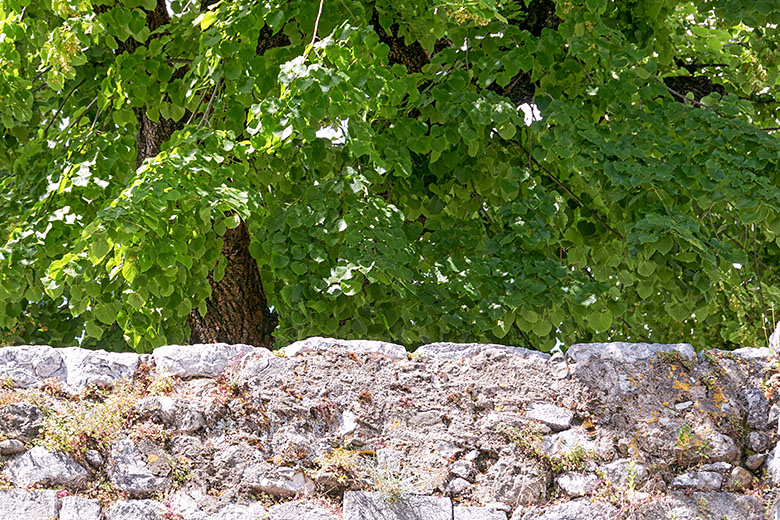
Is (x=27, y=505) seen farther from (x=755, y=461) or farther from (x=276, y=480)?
(x=755, y=461)

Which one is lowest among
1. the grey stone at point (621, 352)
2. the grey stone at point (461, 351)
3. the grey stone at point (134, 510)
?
the grey stone at point (621, 352)

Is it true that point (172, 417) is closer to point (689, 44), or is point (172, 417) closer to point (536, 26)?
point (536, 26)

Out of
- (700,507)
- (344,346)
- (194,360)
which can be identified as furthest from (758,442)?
(194,360)

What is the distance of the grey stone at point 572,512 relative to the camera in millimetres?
3176

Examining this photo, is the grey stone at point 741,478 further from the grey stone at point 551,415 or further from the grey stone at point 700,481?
the grey stone at point 551,415

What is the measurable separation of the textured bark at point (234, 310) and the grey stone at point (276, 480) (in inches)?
102

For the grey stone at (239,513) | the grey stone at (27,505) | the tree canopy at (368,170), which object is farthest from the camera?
the tree canopy at (368,170)

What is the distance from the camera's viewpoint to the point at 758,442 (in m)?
3.35

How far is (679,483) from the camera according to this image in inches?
129

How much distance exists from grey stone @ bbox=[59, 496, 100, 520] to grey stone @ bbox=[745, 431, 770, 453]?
241 centimetres

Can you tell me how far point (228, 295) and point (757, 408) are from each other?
3.43m

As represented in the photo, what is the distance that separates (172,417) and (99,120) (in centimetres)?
286

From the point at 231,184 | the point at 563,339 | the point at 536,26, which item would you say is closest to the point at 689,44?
the point at 536,26

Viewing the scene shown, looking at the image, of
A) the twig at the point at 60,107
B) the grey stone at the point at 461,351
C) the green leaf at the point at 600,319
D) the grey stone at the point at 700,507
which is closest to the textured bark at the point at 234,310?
the twig at the point at 60,107
